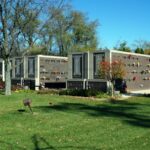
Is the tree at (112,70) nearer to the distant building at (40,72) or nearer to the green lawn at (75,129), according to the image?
the green lawn at (75,129)

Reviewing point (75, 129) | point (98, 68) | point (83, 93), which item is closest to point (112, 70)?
point (83, 93)

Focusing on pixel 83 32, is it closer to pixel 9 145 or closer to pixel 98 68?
pixel 98 68

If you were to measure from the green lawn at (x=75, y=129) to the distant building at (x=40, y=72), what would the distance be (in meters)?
19.8

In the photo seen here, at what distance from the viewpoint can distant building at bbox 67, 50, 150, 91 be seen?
29.5 metres

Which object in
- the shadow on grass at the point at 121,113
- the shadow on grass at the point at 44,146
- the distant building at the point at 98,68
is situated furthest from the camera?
the distant building at the point at 98,68

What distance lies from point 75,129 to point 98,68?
18.0 metres

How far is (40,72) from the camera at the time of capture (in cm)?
3638

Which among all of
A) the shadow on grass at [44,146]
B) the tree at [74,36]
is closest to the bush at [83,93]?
the shadow on grass at [44,146]

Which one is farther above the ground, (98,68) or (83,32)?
(83,32)

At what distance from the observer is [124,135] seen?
1055cm

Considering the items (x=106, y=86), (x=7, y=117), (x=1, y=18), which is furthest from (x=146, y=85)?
(x=7, y=117)

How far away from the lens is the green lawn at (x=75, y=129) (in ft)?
30.8

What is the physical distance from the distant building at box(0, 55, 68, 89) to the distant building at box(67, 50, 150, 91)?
470 cm

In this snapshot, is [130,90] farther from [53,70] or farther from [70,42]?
[70,42]
